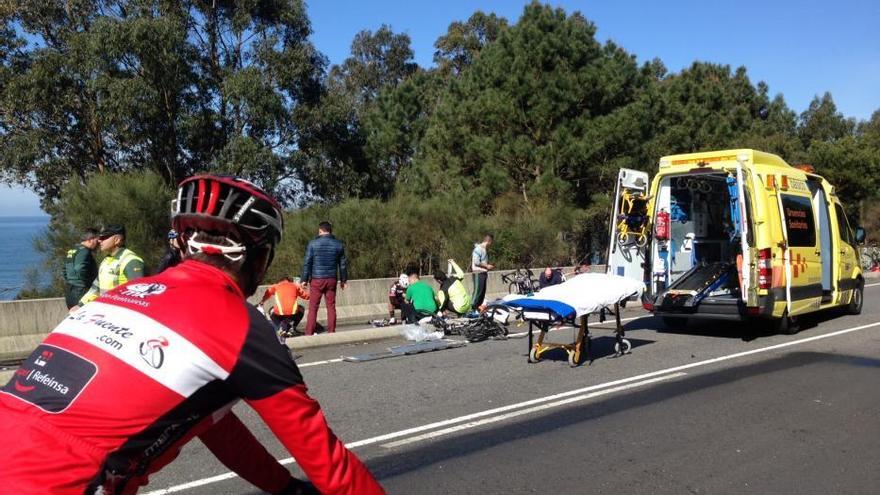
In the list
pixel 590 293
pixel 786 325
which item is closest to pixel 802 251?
pixel 786 325

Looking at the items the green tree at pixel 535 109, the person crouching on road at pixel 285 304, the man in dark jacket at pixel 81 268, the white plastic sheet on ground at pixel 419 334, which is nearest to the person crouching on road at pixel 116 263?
the man in dark jacket at pixel 81 268

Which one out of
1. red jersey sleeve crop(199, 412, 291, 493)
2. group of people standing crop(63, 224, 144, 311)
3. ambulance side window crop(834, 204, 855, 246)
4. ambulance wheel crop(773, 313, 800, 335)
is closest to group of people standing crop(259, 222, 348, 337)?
group of people standing crop(63, 224, 144, 311)

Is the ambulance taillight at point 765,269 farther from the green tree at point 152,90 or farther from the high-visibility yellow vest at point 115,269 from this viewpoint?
the green tree at point 152,90

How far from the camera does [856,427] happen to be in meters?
6.50

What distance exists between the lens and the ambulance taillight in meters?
10.8

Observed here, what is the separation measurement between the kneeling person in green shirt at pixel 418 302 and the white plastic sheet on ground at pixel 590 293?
10.9ft

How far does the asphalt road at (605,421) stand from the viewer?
528cm

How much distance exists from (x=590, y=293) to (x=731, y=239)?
13.5 feet

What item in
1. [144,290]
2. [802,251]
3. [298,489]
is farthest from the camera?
[802,251]

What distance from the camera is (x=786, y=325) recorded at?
1170 cm

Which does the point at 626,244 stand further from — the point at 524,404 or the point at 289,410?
the point at 289,410

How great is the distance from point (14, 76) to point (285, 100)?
777 centimetres

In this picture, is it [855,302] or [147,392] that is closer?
[147,392]

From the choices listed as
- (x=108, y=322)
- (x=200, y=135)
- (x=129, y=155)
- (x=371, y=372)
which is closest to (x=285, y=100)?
→ (x=200, y=135)
